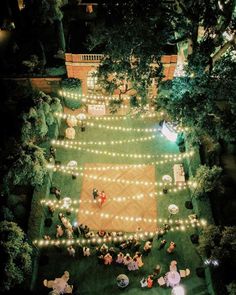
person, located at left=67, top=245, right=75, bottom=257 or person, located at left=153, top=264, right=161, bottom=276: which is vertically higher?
person, located at left=67, top=245, right=75, bottom=257

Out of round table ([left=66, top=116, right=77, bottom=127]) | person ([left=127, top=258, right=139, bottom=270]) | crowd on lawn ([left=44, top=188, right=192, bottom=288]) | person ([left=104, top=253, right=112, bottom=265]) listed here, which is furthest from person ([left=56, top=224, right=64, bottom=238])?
round table ([left=66, top=116, right=77, bottom=127])

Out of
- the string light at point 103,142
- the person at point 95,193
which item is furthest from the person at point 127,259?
the string light at point 103,142

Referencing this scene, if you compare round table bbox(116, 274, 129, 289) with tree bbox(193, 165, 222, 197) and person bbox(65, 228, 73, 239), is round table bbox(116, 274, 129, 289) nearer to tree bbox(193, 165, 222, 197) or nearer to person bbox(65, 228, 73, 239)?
person bbox(65, 228, 73, 239)

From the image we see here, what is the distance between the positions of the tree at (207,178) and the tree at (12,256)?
32.7 feet

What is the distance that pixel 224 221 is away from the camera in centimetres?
2266

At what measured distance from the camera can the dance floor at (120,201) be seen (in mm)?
23031

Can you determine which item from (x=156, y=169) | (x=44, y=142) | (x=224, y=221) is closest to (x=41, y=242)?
(x=44, y=142)

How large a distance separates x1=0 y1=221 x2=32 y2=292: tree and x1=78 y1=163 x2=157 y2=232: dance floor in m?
5.16

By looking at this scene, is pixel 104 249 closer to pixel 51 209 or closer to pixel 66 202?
pixel 66 202

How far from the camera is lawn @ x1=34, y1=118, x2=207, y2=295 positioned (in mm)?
20812

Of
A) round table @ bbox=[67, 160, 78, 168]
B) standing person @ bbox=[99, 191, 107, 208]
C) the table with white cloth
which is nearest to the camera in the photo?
standing person @ bbox=[99, 191, 107, 208]

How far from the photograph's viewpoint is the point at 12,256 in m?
17.8

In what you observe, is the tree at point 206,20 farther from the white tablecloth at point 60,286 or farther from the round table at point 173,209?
the white tablecloth at point 60,286

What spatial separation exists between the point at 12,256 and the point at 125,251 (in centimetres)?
677
